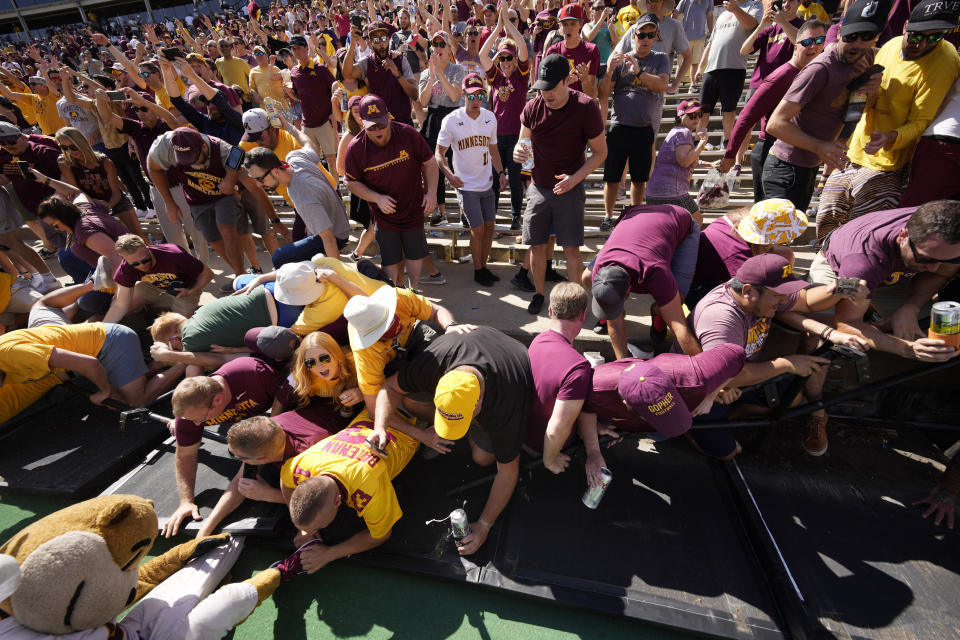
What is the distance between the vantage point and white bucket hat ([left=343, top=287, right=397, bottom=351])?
106 inches

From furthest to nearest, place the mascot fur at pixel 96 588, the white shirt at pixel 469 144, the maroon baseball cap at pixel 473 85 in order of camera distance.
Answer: the white shirt at pixel 469 144 → the maroon baseball cap at pixel 473 85 → the mascot fur at pixel 96 588

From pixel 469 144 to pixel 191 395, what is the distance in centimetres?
323

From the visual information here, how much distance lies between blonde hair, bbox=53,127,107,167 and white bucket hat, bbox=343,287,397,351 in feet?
15.9

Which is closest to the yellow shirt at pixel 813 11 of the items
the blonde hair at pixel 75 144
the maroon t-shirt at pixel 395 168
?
the maroon t-shirt at pixel 395 168

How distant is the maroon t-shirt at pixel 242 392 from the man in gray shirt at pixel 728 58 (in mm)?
5668

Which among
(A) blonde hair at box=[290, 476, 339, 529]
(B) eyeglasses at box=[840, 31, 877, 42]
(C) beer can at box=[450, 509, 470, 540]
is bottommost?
(C) beer can at box=[450, 509, 470, 540]

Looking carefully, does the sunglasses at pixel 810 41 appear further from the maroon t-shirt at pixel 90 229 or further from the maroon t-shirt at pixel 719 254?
the maroon t-shirt at pixel 90 229

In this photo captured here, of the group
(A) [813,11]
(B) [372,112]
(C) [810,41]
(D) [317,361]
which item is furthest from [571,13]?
(D) [317,361]

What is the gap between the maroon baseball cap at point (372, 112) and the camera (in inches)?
145

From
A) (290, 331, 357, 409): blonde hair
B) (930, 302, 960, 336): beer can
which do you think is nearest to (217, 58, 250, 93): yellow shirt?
(290, 331, 357, 409): blonde hair

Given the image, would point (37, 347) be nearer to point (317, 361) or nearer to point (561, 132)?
point (317, 361)

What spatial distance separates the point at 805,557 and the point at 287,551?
2946 mm

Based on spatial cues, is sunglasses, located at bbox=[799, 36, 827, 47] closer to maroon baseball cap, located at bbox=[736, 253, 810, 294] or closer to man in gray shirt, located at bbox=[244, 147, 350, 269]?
maroon baseball cap, located at bbox=[736, 253, 810, 294]

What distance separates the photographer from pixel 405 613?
245 cm
